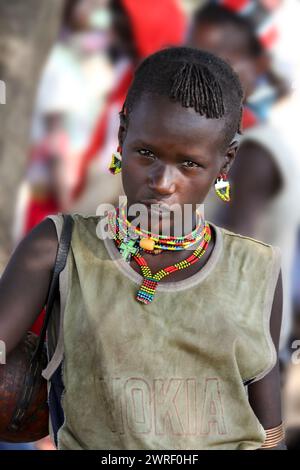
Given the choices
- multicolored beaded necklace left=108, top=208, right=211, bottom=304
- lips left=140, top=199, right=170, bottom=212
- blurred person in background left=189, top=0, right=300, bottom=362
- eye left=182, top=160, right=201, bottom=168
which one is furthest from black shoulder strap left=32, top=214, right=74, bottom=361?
blurred person in background left=189, top=0, right=300, bottom=362

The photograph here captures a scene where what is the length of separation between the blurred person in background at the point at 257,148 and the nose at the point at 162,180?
6.94 ft

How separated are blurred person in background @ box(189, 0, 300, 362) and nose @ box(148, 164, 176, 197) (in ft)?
6.94

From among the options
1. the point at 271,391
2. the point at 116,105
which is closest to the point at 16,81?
the point at 116,105

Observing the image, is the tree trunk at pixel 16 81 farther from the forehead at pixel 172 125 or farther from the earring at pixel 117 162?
the forehead at pixel 172 125

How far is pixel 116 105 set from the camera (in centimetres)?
566

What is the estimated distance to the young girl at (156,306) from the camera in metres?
2.21

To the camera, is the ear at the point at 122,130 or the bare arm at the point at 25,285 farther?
the ear at the point at 122,130

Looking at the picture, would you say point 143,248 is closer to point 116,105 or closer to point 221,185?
point 221,185

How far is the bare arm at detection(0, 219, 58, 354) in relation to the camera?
2.22 metres

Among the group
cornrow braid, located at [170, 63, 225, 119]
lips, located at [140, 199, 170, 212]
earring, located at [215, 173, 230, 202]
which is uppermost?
cornrow braid, located at [170, 63, 225, 119]

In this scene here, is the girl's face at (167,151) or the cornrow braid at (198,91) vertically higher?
the cornrow braid at (198,91)

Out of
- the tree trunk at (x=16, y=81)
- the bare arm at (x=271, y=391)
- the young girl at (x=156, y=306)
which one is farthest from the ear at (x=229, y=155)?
the tree trunk at (x=16, y=81)

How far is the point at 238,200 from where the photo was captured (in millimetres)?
4547

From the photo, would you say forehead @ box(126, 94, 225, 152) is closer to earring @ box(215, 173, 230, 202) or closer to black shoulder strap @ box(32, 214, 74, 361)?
earring @ box(215, 173, 230, 202)
